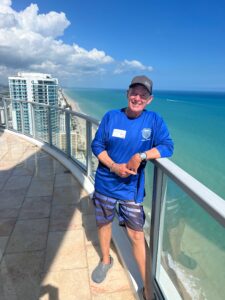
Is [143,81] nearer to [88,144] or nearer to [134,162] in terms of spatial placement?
[134,162]

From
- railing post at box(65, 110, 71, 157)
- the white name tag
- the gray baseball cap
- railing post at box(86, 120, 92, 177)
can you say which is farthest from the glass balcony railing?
railing post at box(65, 110, 71, 157)

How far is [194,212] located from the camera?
1.30 meters

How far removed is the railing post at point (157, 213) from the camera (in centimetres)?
163

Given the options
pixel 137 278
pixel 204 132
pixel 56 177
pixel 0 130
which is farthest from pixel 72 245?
pixel 204 132

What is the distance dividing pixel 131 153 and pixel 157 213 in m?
0.44

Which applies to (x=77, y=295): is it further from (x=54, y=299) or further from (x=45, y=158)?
(x=45, y=158)

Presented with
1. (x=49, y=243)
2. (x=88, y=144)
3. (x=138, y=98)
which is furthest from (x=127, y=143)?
(x=88, y=144)

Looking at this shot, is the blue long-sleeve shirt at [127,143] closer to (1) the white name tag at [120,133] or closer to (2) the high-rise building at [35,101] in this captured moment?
(1) the white name tag at [120,133]

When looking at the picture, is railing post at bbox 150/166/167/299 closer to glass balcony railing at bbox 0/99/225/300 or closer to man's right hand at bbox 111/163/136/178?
glass balcony railing at bbox 0/99/225/300

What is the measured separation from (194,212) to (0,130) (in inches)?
312

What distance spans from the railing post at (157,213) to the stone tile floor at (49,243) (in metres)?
0.47

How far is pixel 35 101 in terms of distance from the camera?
6898mm

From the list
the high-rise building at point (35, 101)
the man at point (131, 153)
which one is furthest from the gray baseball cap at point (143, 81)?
the high-rise building at point (35, 101)

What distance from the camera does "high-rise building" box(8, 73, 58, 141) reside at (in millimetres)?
6023
